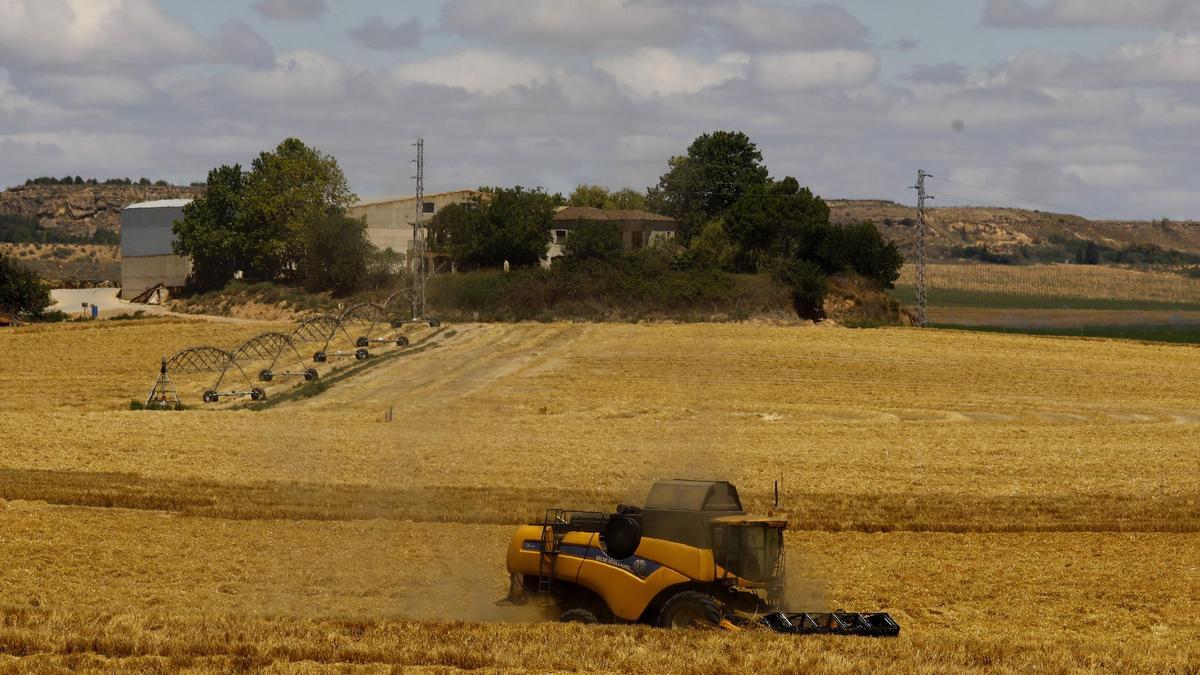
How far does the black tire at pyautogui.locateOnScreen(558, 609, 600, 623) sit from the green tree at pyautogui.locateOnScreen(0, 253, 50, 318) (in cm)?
8343

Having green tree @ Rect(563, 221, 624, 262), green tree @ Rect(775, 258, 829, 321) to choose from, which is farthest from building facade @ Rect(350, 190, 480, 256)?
green tree @ Rect(775, 258, 829, 321)

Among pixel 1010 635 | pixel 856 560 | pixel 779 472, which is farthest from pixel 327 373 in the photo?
pixel 1010 635

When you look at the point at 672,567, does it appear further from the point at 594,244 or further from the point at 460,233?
the point at 460,233

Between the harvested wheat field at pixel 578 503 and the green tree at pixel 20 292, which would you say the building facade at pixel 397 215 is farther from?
the harvested wheat field at pixel 578 503

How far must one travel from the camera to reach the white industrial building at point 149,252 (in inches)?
4528

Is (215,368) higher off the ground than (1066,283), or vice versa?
(1066,283)

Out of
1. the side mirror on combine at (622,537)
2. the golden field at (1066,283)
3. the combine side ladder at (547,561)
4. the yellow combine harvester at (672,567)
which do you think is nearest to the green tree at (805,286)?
the golden field at (1066,283)

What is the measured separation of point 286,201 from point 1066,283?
262 feet

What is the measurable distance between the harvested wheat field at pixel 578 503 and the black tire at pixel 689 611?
28.9 inches

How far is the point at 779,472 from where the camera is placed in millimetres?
36562

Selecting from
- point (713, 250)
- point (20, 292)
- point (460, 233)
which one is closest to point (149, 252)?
point (20, 292)

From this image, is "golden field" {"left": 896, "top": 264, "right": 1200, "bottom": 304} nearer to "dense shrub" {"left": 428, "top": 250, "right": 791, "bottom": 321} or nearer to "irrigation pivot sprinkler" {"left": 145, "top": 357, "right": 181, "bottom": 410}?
"dense shrub" {"left": 428, "top": 250, "right": 791, "bottom": 321}

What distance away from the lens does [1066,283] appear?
14100 cm

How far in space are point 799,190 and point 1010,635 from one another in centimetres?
7847
